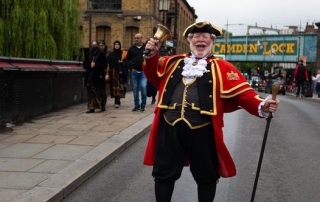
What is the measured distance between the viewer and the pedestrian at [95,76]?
35.8 feet

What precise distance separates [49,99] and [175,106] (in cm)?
803

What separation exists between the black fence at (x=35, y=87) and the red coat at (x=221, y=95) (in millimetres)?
5561

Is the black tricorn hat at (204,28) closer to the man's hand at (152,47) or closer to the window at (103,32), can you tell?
the man's hand at (152,47)

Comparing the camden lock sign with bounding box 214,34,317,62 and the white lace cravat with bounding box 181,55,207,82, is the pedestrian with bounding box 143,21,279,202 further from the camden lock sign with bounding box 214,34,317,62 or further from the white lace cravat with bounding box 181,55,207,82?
the camden lock sign with bounding box 214,34,317,62

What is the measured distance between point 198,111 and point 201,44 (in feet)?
1.86

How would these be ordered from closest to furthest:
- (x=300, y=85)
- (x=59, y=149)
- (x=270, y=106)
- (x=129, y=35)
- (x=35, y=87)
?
(x=270, y=106) < (x=59, y=149) < (x=35, y=87) < (x=300, y=85) < (x=129, y=35)

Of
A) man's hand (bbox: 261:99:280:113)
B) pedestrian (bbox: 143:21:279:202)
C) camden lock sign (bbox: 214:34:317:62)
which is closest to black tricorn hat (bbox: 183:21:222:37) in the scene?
pedestrian (bbox: 143:21:279:202)

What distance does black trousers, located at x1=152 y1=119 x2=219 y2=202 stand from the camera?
11.8 feet

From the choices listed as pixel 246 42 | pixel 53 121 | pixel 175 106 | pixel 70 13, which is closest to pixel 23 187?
pixel 175 106

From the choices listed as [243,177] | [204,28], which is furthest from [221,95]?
[243,177]

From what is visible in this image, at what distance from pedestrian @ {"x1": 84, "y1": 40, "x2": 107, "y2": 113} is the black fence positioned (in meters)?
0.94

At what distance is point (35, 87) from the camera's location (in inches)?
399

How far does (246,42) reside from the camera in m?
53.2

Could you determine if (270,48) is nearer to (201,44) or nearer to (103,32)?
(103,32)
